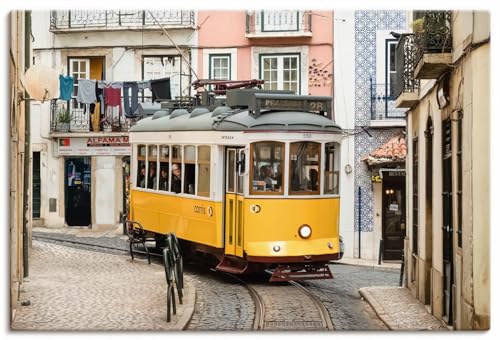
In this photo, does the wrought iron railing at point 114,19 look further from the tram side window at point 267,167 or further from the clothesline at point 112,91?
the tram side window at point 267,167

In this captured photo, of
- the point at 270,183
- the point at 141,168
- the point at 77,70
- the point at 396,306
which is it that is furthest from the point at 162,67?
the point at 396,306

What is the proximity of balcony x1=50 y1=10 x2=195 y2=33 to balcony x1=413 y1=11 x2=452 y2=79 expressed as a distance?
6.25 ft

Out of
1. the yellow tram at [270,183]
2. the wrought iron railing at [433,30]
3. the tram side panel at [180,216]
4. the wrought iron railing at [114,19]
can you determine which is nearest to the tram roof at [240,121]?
the yellow tram at [270,183]

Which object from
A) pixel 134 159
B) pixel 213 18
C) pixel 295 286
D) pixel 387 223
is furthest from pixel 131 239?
pixel 213 18

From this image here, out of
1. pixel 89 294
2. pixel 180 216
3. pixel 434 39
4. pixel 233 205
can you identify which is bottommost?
pixel 89 294

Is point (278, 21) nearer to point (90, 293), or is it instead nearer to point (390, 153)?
point (390, 153)

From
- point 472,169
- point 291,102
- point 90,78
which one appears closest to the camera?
point 472,169

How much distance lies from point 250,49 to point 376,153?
1.71m

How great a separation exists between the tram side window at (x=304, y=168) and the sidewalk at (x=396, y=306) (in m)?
0.80

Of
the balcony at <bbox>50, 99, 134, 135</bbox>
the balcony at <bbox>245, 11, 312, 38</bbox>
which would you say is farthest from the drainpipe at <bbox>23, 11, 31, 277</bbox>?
the balcony at <bbox>245, 11, 312, 38</bbox>

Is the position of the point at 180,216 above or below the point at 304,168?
below

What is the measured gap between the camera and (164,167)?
12.7m

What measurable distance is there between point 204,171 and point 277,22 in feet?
8.53

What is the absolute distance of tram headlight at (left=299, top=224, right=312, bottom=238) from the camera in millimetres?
11422
